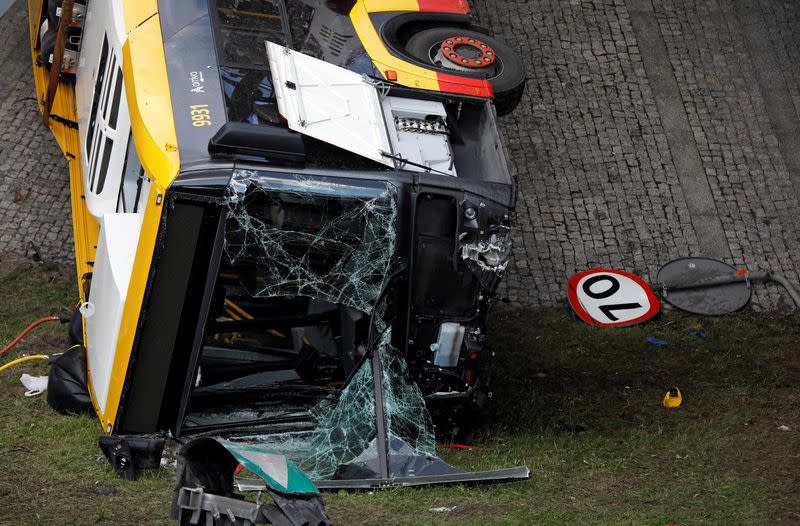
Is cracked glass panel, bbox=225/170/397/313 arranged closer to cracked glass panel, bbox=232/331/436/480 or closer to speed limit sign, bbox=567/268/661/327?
cracked glass panel, bbox=232/331/436/480

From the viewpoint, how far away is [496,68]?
798 centimetres

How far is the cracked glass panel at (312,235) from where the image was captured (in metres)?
6.32

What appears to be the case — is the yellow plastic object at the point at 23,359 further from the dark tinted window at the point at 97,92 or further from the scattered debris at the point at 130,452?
the scattered debris at the point at 130,452

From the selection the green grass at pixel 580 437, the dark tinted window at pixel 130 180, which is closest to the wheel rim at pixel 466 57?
the dark tinted window at pixel 130 180

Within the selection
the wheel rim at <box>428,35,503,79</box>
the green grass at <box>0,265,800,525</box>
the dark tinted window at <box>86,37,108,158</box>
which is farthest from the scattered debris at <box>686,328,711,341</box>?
the dark tinted window at <box>86,37,108,158</box>

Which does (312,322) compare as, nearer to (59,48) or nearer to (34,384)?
(34,384)

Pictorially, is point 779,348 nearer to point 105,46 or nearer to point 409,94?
point 409,94

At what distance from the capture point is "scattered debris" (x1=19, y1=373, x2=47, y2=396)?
25.5ft

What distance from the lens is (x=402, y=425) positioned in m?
6.86

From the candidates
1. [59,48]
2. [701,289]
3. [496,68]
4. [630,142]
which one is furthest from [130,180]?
[630,142]

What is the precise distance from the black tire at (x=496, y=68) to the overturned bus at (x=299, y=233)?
0.02 meters

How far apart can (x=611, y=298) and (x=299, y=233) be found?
426cm

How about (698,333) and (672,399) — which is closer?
(672,399)

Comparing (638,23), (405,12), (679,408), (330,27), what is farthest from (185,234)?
(638,23)
